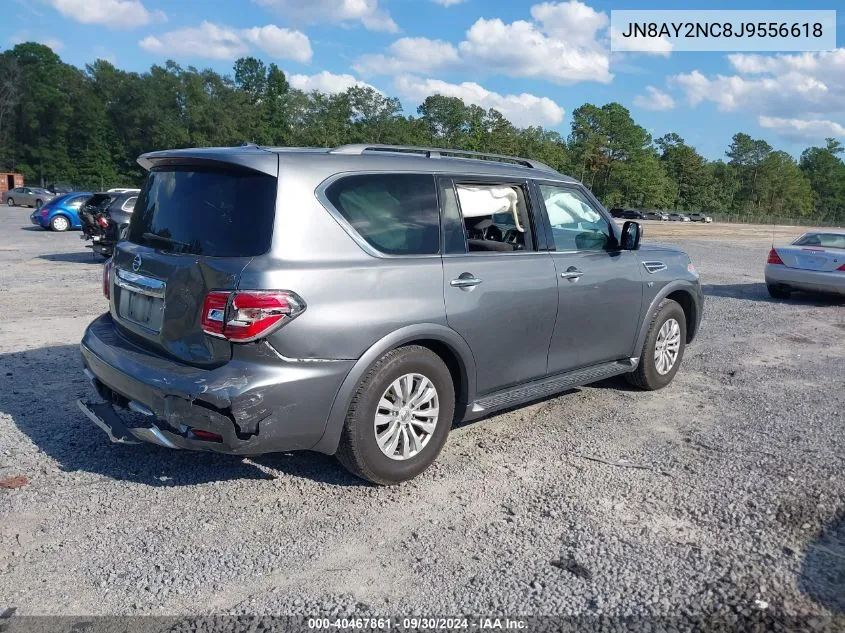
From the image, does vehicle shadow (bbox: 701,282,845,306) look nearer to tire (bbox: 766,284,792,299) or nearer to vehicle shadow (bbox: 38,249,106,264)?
tire (bbox: 766,284,792,299)

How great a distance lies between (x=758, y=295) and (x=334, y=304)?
11.9m

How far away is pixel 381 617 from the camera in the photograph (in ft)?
9.63

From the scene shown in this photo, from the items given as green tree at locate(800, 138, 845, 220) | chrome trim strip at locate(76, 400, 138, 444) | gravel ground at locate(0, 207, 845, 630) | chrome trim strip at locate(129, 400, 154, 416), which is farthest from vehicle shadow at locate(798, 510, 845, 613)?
green tree at locate(800, 138, 845, 220)

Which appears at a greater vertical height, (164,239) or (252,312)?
(164,239)

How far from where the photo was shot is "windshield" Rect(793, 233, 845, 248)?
12652 mm

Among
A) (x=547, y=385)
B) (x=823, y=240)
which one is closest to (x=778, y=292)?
(x=823, y=240)

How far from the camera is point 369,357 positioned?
12.5 ft

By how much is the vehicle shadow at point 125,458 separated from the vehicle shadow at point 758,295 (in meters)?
10.5

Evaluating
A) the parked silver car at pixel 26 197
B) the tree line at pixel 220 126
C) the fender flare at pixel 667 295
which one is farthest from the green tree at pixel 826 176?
the fender flare at pixel 667 295

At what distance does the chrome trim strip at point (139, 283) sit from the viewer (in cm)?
391

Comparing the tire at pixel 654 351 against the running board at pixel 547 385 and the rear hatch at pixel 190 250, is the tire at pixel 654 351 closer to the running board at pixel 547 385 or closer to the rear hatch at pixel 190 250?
the running board at pixel 547 385

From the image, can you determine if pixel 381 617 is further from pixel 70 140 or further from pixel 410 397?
pixel 70 140

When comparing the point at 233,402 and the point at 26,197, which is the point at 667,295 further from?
the point at 26,197

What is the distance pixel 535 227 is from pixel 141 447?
3035 mm
